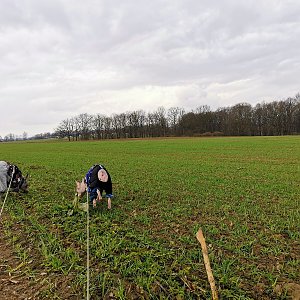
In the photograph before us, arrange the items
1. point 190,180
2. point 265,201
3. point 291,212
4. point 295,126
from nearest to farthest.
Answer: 1. point 291,212
2. point 265,201
3. point 190,180
4. point 295,126

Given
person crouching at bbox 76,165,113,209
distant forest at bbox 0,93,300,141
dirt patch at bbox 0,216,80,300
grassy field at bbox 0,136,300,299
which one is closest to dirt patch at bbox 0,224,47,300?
dirt patch at bbox 0,216,80,300

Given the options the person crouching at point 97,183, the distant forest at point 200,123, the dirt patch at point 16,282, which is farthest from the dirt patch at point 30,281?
the distant forest at point 200,123

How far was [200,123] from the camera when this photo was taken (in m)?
105

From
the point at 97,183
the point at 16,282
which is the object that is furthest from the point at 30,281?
the point at 97,183

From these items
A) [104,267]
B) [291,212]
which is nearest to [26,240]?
[104,267]

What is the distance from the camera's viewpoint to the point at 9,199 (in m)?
10.0

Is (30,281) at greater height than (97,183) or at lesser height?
lesser

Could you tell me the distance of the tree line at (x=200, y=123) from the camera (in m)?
95.1

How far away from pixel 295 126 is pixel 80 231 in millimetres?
102097

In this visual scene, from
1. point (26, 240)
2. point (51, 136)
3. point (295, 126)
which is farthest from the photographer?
point (51, 136)

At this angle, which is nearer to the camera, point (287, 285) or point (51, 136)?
point (287, 285)

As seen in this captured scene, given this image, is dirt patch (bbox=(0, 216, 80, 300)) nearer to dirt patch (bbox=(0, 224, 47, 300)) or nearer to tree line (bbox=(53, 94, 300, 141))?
dirt patch (bbox=(0, 224, 47, 300))

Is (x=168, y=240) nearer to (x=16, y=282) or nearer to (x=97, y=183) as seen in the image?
(x=97, y=183)

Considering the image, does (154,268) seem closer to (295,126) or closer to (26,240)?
(26,240)
